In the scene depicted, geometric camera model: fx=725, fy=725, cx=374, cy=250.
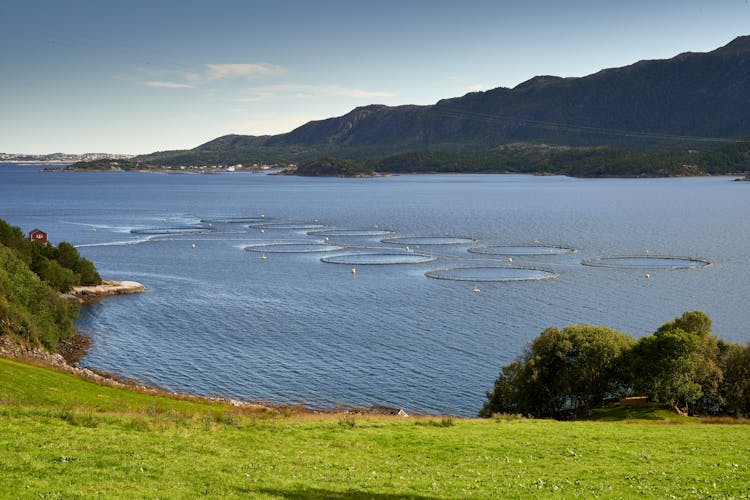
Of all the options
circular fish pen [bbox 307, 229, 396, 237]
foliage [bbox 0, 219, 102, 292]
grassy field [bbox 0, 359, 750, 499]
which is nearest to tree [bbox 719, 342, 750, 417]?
grassy field [bbox 0, 359, 750, 499]

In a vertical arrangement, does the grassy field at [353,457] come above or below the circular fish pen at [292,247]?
above

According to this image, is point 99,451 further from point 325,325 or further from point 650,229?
point 650,229

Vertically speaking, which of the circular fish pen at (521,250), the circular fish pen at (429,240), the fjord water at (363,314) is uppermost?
the circular fish pen at (429,240)

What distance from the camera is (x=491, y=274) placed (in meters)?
125

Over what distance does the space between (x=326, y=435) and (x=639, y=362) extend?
94.5 feet

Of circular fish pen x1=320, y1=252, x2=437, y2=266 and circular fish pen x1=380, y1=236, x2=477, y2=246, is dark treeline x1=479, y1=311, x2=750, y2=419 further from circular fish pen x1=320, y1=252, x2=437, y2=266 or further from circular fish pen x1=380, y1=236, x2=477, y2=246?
circular fish pen x1=380, y1=236, x2=477, y2=246

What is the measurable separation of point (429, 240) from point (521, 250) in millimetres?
26628

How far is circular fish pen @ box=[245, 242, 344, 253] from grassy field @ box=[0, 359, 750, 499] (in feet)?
379

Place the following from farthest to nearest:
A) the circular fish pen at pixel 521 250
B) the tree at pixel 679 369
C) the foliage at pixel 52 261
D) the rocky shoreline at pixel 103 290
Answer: the circular fish pen at pixel 521 250 → the rocky shoreline at pixel 103 290 → the foliage at pixel 52 261 → the tree at pixel 679 369

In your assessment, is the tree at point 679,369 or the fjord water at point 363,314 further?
the fjord water at point 363,314

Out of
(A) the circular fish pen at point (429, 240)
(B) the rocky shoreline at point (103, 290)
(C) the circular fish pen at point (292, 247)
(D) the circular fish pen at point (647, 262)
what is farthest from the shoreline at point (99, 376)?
(A) the circular fish pen at point (429, 240)

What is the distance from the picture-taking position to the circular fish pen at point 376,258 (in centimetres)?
13975

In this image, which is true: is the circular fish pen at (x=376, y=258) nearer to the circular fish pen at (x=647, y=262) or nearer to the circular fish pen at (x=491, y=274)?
the circular fish pen at (x=491, y=274)

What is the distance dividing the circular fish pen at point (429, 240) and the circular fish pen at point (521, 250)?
34.2ft
